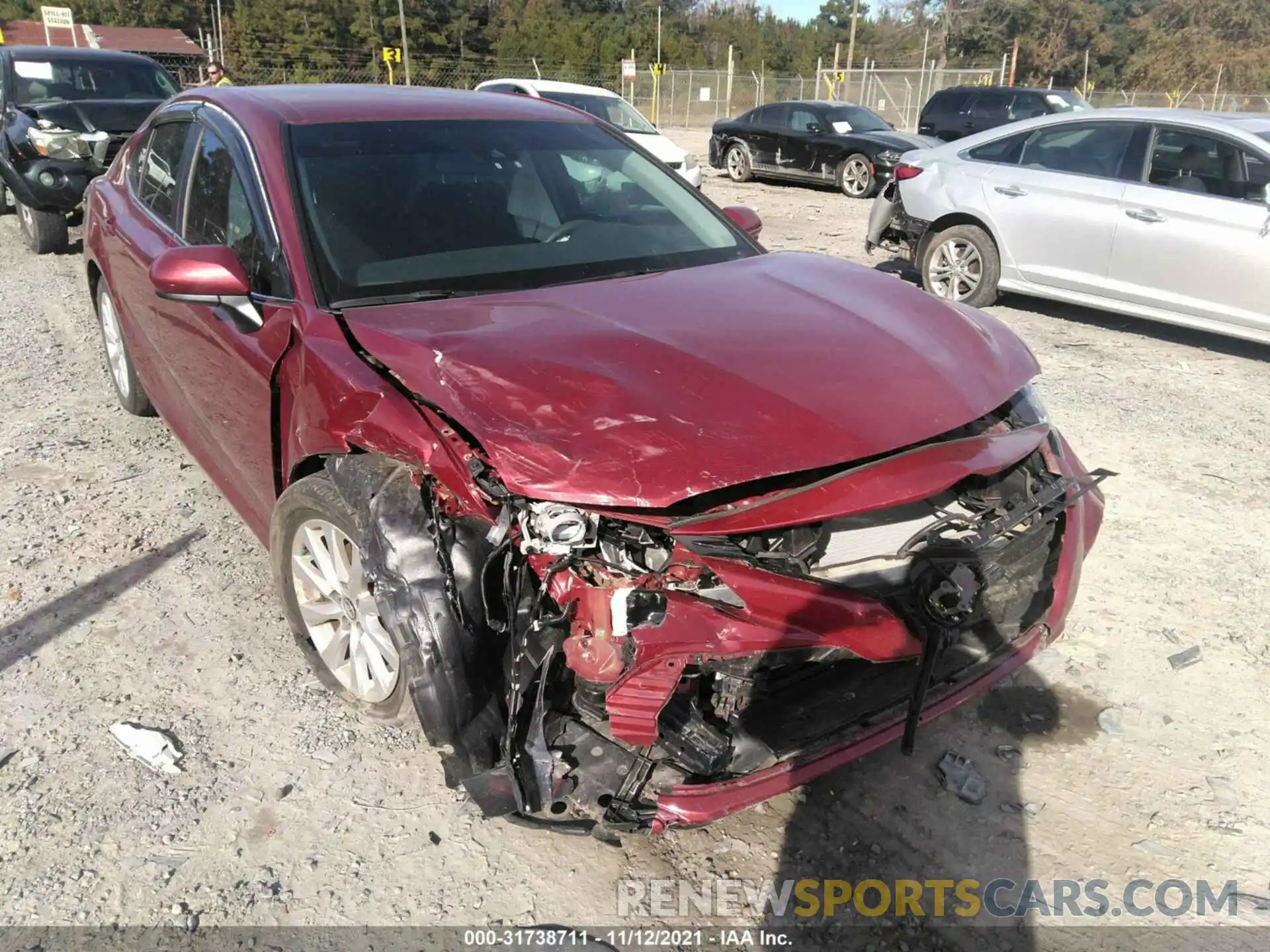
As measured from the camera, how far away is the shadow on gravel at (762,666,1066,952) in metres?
2.27

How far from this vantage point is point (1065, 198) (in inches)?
281

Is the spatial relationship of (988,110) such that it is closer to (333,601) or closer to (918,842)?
(918,842)

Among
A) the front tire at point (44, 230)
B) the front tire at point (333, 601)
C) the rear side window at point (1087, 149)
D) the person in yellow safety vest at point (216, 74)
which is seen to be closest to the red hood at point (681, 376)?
the front tire at point (333, 601)

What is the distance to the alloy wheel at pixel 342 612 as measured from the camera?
8.60 ft

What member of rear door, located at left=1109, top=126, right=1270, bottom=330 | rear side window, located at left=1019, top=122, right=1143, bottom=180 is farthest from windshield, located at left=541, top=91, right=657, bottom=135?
rear door, located at left=1109, top=126, right=1270, bottom=330

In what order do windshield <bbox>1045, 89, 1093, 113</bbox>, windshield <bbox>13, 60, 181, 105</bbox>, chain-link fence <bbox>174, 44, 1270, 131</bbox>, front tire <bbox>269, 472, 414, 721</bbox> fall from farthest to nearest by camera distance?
chain-link fence <bbox>174, 44, 1270, 131</bbox>, windshield <bbox>1045, 89, 1093, 113</bbox>, windshield <bbox>13, 60, 181, 105</bbox>, front tire <bbox>269, 472, 414, 721</bbox>

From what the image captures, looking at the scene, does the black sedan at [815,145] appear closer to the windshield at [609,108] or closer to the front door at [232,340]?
the windshield at [609,108]

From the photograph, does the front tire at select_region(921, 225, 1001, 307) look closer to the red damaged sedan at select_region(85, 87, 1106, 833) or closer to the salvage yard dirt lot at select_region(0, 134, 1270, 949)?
the salvage yard dirt lot at select_region(0, 134, 1270, 949)

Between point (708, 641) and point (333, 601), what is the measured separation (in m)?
1.29

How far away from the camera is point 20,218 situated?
9.58m

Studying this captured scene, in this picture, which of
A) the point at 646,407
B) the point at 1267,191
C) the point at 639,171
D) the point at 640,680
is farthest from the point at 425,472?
the point at 1267,191

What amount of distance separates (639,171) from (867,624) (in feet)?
7.75

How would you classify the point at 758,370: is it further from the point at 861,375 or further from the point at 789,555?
the point at 789,555

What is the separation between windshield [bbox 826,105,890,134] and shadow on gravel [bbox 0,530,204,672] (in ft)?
46.4
